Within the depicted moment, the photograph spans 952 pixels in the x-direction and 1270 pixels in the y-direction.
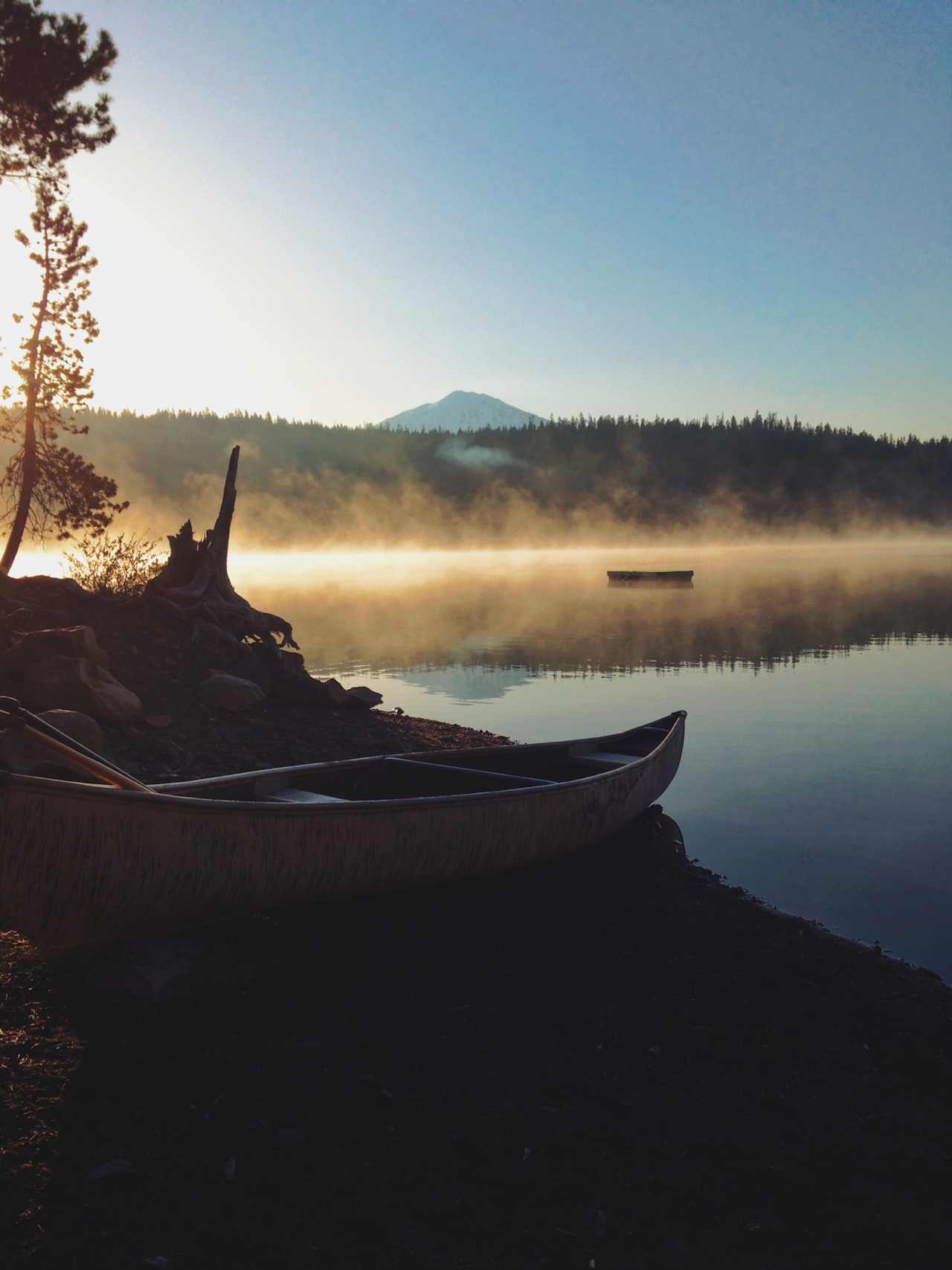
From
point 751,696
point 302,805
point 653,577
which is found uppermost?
point 653,577

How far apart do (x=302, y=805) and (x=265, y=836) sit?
35 cm

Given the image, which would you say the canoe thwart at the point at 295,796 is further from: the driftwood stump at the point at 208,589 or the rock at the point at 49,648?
the driftwood stump at the point at 208,589

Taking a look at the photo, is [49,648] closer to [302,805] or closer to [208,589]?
[208,589]

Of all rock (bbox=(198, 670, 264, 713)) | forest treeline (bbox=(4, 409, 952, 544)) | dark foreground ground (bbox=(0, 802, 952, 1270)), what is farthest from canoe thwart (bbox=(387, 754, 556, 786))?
forest treeline (bbox=(4, 409, 952, 544))

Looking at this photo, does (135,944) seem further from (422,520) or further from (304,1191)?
(422,520)

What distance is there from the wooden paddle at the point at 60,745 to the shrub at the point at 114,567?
1095 cm

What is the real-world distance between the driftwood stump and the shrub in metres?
0.59

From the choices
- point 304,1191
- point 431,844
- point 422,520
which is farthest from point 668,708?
point 422,520

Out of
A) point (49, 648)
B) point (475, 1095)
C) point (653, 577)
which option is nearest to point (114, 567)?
point (49, 648)

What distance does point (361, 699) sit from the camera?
57.3 ft

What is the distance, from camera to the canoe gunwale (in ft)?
18.6

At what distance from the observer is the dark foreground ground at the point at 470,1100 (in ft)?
14.9

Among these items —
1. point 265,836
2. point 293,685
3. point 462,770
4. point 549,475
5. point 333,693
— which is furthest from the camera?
point 549,475

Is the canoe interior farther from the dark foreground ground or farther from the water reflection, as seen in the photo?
the water reflection
